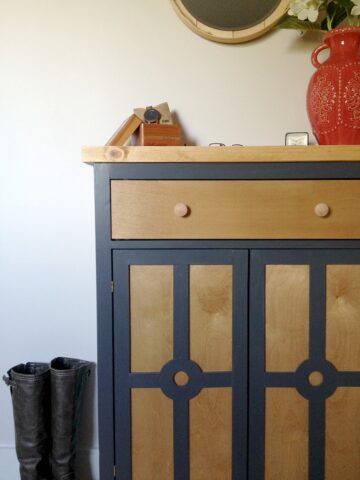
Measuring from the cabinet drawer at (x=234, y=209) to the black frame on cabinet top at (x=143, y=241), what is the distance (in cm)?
1

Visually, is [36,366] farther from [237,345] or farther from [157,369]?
[237,345]

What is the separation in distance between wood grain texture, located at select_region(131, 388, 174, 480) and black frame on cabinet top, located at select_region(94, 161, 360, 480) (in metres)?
0.06

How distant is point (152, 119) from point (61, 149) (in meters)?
0.42

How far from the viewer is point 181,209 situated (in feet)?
3.40

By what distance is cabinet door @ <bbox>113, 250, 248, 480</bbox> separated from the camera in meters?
1.06

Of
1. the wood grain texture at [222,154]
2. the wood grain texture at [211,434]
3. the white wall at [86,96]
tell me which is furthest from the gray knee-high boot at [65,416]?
the wood grain texture at [222,154]

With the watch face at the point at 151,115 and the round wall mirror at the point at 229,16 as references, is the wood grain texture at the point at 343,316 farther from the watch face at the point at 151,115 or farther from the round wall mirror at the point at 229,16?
the round wall mirror at the point at 229,16

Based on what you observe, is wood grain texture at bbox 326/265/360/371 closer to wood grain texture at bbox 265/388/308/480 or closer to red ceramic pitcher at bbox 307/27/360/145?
wood grain texture at bbox 265/388/308/480

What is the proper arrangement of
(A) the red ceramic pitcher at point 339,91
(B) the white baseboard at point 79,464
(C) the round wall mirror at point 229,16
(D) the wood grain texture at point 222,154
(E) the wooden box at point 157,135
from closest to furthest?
(D) the wood grain texture at point 222,154
(A) the red ceramic pitcher at point 339,91
(E) the wooden box at point 157,135
(C) the round wall mirror at point 229,16
(B) the white baseboard at point 79,464

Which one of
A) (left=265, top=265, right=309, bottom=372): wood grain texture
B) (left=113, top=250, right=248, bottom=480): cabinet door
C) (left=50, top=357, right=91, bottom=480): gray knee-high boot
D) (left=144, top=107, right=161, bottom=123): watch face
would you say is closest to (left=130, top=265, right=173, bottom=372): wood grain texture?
(left=113, top=250, right=248, bottom=480): cabinet door

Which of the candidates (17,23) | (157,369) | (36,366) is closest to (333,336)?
(157,369)

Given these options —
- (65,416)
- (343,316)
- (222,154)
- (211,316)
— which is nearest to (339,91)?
(222,154)

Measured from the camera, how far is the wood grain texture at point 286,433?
1076 millimetres

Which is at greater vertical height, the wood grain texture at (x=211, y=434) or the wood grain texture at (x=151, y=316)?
the wood grain texture at (x=151, y=316)
